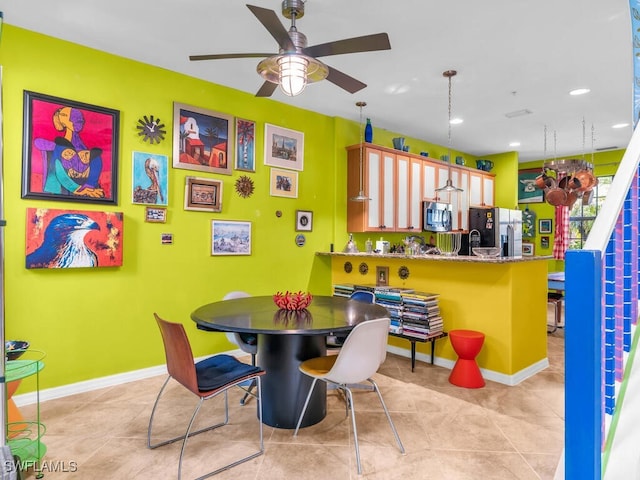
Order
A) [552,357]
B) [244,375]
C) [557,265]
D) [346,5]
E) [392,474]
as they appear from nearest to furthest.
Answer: [392,474] < [244,375] < [346,5] < [552,357] < [557,265]

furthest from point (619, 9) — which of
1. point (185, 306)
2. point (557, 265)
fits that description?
point (557, 265)

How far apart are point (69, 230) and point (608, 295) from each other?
3.33 meters

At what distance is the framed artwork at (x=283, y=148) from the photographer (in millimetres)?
4215

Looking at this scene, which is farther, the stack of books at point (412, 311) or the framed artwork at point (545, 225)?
the framed artwork at point (545, 225)

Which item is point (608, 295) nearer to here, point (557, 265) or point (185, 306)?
point (185, 306)

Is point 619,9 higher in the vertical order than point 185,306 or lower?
higher

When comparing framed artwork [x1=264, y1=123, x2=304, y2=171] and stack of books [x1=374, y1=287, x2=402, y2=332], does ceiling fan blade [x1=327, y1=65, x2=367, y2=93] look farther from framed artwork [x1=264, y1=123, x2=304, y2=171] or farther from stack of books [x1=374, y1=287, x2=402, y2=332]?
stack of books [x1=374, y1=287, x2=402, y2=332]

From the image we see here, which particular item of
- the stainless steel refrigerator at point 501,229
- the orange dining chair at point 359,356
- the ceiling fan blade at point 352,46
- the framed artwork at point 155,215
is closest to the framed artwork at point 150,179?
the framed artwork at point 155,215

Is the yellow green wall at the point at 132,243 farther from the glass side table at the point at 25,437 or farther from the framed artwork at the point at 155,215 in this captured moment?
the glass side table at the point at 25,437

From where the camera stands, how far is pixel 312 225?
4.69 m

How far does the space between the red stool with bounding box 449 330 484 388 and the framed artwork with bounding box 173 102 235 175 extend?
2.66 m

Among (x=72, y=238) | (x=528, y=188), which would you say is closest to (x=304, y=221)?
(x=72, y=238)

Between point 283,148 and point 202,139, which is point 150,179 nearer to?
point 202,139

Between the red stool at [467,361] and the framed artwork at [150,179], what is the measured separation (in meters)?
2.82
